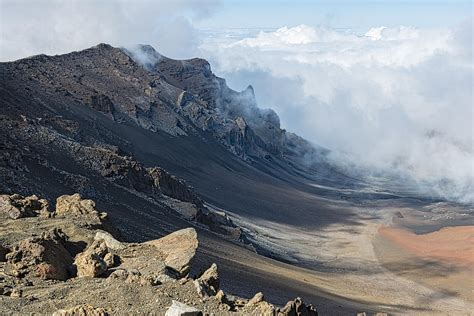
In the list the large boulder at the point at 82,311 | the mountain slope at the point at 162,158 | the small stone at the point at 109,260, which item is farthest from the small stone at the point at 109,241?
the mountain slope at the point at 162,158

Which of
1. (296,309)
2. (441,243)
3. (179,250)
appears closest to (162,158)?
(441,243)

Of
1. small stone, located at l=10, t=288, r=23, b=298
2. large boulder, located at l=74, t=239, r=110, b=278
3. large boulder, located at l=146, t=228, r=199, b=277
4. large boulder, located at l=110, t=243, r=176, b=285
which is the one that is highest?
large boulder, located at l=146, t=228, r=199, b=277

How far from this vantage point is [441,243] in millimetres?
77312

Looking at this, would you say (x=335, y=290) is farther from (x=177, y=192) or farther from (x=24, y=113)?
(x=24, y=113)

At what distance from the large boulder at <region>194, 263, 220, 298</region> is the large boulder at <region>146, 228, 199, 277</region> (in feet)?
2.88

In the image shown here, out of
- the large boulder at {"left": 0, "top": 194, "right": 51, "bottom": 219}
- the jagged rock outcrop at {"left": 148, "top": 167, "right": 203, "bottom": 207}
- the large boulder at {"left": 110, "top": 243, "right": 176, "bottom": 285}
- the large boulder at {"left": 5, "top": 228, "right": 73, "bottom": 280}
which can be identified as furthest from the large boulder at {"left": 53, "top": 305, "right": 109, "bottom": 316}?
the jagged rock outcrop at {"left": 148, "top": 167, "right": 203, "bottom": 207}

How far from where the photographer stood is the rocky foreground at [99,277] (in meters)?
14.9

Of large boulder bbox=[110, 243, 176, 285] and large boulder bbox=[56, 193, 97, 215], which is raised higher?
large boulder bbox=[56, 193, 97, 215]

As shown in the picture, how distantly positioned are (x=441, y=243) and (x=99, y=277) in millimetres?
66524

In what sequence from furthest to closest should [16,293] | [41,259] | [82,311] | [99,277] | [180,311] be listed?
1. [41,259]
2. [99,277]
3. [16,293]
4. [180,311]
5. [82,311]

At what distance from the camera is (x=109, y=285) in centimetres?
1597

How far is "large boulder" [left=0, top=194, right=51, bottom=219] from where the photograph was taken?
24469 millimetres

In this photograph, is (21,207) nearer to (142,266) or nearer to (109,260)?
(109,260)

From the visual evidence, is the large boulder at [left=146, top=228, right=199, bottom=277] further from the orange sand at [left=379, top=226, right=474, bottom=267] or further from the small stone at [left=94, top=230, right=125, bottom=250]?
the orange sand at [left=379, top=226, right=474, bottom=267]
